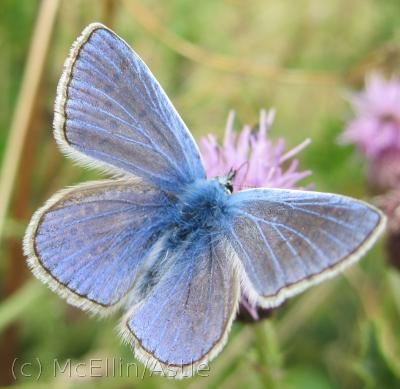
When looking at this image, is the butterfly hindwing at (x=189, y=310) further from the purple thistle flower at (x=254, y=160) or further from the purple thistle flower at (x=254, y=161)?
the purple thistle flower at (x=254, y=160)

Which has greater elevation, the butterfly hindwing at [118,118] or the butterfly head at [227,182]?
the butterfly hindwing at [118,118]

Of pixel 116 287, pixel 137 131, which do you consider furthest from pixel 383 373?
pixel 137 131

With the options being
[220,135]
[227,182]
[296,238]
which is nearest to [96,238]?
[227,182]

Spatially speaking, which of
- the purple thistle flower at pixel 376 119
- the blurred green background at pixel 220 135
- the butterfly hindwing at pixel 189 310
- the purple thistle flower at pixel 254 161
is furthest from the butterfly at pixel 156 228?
the purple thistle flower at pixel 376 119

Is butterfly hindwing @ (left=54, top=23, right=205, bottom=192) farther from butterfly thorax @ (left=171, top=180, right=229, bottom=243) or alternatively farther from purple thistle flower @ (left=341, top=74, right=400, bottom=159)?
purple thistle flower @ (left=341, top=74, right=400, bottom=159)

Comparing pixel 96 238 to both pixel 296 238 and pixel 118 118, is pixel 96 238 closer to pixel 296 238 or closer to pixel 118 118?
pixel 118 118

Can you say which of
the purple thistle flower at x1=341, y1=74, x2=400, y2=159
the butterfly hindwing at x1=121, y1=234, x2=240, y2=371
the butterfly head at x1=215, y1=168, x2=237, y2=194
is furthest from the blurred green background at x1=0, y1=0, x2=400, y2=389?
the butterfly head at x1=215, y1=168, x2=237, y2=194
